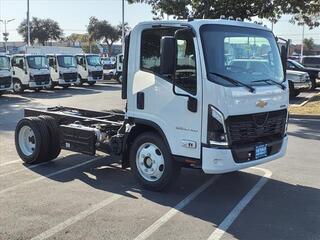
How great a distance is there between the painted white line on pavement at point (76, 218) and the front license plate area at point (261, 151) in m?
2.03

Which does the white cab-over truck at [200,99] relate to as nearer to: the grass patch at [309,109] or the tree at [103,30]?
the grass patch at [309,109]

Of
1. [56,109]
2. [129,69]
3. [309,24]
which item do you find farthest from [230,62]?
[309,24]

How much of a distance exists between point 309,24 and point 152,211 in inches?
1122

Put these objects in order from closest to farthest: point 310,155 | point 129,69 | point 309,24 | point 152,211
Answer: point 152,211, point 129,69, point 310,155, point 309,24

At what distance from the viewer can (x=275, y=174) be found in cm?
828

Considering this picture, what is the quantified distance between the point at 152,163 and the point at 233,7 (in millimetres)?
16831

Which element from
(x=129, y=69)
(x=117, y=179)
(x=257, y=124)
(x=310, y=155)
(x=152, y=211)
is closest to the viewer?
Result: (x=152, y=211)

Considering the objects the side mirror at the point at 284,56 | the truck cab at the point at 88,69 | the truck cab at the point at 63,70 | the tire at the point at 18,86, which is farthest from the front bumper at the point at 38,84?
the side mirror at the point at 284,56

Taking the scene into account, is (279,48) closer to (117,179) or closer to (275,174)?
(275,174)

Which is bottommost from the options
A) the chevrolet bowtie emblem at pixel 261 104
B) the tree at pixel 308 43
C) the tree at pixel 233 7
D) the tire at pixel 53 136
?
the tire at pixel 53 136

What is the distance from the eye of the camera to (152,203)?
262 inches

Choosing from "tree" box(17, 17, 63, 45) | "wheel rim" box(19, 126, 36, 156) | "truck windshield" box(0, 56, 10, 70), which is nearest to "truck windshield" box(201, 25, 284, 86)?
"wheel rim" box(19, 126, 36, 156)

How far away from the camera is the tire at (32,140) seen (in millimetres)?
8672

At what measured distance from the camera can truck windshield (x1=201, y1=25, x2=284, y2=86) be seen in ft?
21.1
